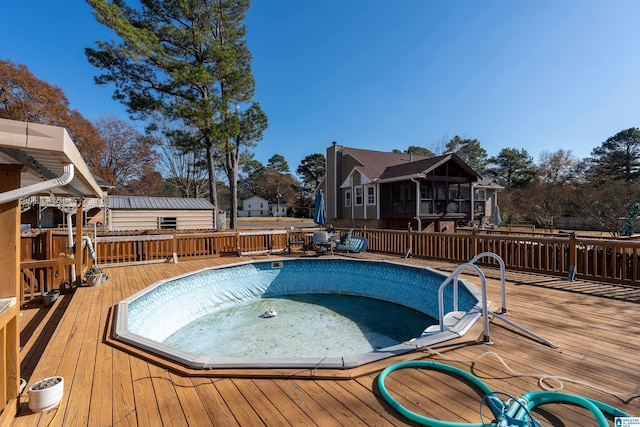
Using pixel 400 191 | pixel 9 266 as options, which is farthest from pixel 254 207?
pixel 9 266

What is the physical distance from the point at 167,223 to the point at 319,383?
14.9 metres

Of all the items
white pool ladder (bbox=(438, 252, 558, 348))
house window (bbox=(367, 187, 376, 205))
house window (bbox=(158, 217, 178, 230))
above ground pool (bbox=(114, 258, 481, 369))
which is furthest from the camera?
house window (bbox=(367, 187, 376, 205))

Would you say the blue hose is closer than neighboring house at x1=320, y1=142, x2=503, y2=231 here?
Yes

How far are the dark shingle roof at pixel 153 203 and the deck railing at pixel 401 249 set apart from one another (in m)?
6.31

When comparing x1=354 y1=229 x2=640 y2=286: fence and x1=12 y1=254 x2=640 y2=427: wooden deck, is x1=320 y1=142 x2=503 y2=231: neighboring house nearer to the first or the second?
x1=354 y1=229 x2=640 y2=286: fence

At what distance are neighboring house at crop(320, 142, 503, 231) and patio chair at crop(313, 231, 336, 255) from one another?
514cm

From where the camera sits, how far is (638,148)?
105ft

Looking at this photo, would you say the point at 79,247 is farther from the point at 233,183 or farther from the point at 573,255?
the point at 233,183

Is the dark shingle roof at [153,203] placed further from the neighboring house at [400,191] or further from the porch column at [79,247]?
the neighboring house at [400,191]

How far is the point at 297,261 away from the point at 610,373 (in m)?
7.06

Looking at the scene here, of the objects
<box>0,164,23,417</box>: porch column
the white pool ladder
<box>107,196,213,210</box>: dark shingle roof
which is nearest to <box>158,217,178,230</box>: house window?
<box>107,196,213,210</box>: dark shingle roof

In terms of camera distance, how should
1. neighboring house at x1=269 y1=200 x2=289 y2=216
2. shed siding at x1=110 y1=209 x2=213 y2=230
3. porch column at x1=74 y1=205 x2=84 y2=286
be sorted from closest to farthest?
porch column at x1=74 y1=205 x2=84 y2=286
shed siding at x1=110 y1=209 x2=213 y2=230
neighboring house at x1=269 y1=200 x2=289 y2=216

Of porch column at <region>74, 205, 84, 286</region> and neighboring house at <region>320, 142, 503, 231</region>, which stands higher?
neighboring house at <region>320, 142, 503, 231</region>

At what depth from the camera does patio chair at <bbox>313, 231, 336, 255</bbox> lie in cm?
977
